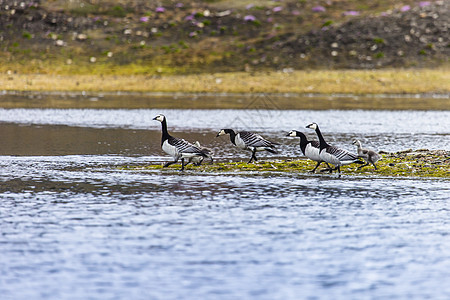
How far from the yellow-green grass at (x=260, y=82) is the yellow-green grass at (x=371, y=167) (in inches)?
1714

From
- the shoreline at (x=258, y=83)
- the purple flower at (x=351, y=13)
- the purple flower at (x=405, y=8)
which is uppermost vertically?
the purple flower at (x=405, y=8)

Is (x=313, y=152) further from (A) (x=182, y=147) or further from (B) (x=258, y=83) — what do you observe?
(B) (x=258, y=83)

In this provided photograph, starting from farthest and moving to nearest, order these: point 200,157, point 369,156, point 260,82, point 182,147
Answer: point 260,82
point 200,157
point 369,156
point 182,147

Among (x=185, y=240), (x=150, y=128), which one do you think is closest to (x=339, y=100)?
(x=150, y=128)

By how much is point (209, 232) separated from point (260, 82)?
188 feet

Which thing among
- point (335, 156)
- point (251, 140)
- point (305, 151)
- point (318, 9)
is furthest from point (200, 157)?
point (318, 9)

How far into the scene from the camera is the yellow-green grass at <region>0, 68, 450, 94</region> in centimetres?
7000

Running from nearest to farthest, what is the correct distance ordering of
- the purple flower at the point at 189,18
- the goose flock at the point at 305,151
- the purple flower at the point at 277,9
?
the goose flock at the point at 305,151, the purple flower at the point at 189,18, the purple flower at the point at 277,9

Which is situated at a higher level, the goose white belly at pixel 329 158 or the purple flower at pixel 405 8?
the purple flower at pixel 405 8

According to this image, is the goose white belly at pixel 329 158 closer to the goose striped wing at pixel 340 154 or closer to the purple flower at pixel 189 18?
the goose striped wing at pixel 340 154

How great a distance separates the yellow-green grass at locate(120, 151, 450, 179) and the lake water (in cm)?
79

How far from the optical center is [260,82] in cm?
7219

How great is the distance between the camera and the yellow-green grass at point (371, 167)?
77.5ft

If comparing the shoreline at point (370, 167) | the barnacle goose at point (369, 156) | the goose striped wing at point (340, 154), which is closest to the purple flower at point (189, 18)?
the shoreline at point (370, 167)
